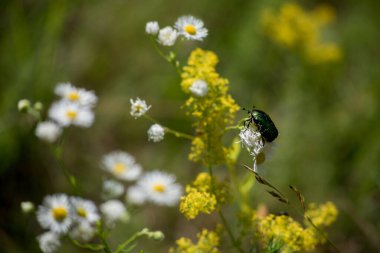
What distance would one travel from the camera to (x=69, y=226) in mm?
2223

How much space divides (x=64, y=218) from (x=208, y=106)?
87 cm

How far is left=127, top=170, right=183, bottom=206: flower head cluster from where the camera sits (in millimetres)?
2549

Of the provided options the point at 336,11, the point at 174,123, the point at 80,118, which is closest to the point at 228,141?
the point at 174,123

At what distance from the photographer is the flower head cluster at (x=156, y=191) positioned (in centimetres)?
255

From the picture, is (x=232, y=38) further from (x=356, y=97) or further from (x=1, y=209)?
(x=1, y=209)

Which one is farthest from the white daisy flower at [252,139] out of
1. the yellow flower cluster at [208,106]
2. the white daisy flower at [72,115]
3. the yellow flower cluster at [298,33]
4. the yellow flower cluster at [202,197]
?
the yellow flower cluster at [298,33]

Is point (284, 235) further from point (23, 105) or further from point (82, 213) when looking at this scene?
point (23, 105)

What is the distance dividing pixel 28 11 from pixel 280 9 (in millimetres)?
2166

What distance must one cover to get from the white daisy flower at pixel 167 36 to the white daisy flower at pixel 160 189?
93 cm

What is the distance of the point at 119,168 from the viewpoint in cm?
279

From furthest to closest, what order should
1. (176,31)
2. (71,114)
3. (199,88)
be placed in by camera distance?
(71,114), (176,31), (199,88)

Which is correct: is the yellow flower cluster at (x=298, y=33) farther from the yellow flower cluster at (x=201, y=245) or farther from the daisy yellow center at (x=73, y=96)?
the yellow flower cluster at (x=201, y=245)

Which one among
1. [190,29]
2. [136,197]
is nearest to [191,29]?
[190,29]

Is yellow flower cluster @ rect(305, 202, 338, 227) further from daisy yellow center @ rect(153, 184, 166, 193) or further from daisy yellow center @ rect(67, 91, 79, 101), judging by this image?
daisy yellow center @ rect(67, 91, 79, 101)
